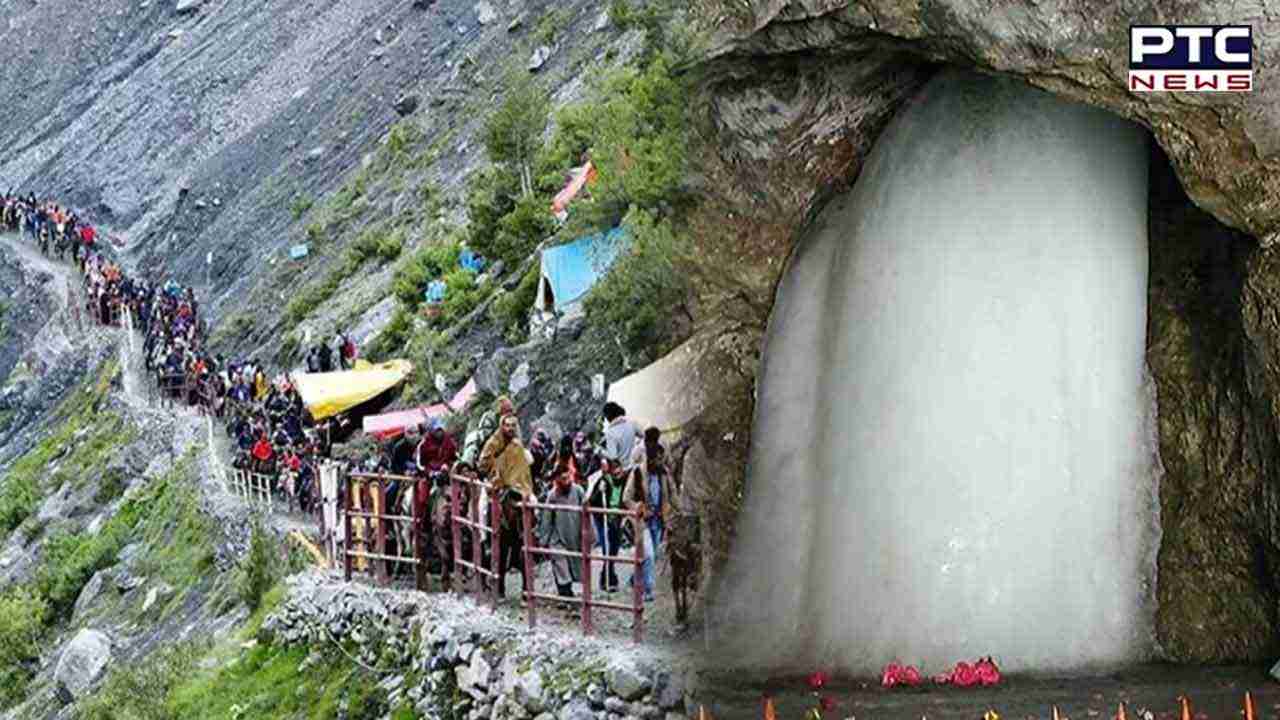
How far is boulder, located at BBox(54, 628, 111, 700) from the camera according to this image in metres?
32.4

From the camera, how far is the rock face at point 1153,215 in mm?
15164

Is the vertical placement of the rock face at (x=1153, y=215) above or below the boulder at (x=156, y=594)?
above

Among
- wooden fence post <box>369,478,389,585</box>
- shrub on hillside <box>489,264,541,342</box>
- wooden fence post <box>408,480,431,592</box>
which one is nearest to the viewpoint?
wooden fence post <box>408,480,431,592</box>

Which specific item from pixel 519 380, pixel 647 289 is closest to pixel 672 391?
pixel 647 289

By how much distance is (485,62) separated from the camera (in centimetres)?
6556

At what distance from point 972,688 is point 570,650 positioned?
3.07 m

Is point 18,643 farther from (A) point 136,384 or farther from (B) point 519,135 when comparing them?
(A) point 136,384

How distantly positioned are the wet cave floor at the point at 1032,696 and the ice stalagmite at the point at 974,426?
35 cm

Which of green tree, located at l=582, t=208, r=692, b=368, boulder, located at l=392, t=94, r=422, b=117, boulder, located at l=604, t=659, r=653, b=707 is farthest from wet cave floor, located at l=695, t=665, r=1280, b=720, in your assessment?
boulder, located at l=392, t=94, r=422, b=117

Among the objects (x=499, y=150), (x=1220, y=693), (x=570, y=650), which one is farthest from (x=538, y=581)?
(x=499, y=150)

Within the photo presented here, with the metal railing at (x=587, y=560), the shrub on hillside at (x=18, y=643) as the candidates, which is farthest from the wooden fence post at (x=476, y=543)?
the shrub on hillside at (x=18, y=643)

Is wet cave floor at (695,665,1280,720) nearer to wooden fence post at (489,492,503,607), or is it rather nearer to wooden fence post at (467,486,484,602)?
wooden fence post at (489,492,503,607)

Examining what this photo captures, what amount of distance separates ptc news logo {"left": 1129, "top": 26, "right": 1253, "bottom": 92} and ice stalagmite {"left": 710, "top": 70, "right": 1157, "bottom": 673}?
1367mm

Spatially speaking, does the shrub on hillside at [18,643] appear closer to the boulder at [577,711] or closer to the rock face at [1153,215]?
the boulder at [577,711]
